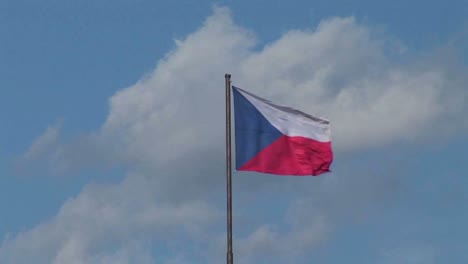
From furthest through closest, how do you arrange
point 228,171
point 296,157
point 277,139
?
1. point 296,157
2. point 277,139
3. point 228,171

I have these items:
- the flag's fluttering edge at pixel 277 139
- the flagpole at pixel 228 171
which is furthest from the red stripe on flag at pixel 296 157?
the flagpole at pixel 228 171

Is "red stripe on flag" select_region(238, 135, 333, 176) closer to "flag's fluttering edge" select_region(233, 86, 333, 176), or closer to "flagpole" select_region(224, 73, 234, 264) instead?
"flag's fluttering edge" select_region(233, 86, 333, 176)

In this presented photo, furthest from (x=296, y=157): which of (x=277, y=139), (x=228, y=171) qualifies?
(x=228, y=171)

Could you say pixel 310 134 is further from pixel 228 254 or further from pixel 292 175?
pixel 228 254

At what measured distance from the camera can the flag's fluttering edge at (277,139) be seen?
6309 cm

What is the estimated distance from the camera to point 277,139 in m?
64.5

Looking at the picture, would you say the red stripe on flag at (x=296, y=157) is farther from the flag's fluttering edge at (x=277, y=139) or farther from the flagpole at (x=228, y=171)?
the flagpole at (x=228, y=171)

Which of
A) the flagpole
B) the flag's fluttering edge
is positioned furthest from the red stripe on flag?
the flagpole

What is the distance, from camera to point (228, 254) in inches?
2343

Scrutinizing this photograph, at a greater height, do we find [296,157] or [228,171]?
[296,157]

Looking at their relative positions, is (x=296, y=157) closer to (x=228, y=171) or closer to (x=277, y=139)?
(x=277, y=139)

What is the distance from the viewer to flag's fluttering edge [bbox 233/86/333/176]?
6309cm

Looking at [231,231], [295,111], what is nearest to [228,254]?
[231,231]

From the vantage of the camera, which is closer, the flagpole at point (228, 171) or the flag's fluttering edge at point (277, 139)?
the flagpole at point (228, 171)
